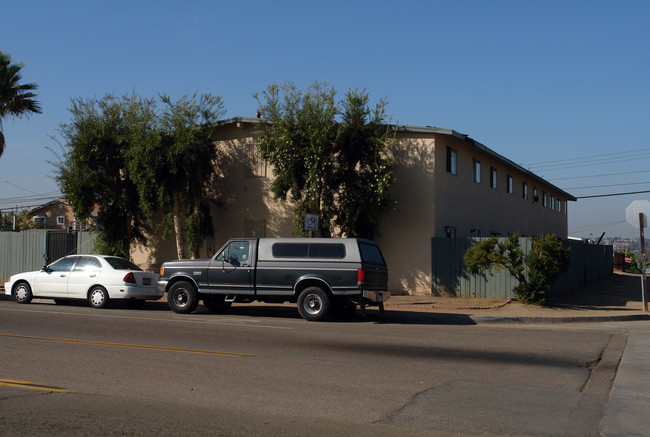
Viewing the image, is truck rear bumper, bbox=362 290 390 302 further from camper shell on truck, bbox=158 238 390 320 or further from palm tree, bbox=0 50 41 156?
palm tree, bbox=0 50 41 156

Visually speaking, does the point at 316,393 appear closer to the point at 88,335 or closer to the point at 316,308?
the point at 88,335

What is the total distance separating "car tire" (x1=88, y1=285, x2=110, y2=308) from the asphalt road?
339cm

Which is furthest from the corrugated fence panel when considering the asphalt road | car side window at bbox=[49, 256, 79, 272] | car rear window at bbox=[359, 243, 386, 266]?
car rear window at bbox=[359, 243, 386, 266]

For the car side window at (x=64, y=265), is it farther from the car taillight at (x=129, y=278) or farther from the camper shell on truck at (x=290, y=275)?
the camper shell on truck at (x=290, y=275)

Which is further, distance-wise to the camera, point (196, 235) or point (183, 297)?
point (196, 235)

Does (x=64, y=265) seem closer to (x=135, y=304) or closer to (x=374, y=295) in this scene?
(x=135, y=304)

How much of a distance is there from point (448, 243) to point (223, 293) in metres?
8.66

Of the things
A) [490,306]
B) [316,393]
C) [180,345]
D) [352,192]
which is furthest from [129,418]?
[352,192]

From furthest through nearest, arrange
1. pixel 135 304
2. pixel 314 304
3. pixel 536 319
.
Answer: pixel 135 304 → pixel 536 319 → pixel 314 304

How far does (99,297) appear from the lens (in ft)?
58.8

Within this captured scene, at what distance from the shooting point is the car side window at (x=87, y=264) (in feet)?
59.7

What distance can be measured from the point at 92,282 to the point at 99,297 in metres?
0.48

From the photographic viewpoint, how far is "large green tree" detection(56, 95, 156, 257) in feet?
76.5

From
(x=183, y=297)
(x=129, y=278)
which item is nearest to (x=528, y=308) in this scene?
(x=183, y=297)
